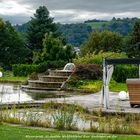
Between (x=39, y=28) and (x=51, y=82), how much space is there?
33548 millimetres

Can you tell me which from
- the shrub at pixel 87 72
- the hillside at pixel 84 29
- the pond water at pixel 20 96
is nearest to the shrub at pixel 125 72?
the shrub at pixel 87 72

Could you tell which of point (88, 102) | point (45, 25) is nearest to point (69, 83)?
point (88, 102)

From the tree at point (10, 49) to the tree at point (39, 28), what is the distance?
1.67 meters

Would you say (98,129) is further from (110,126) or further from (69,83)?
(69,83)

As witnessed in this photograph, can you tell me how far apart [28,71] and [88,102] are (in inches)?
856

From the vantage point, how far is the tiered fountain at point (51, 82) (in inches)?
1099

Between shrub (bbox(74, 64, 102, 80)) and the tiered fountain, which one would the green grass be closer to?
the tiered fountain

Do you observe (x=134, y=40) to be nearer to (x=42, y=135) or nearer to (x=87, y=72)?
(x=87, y=72)

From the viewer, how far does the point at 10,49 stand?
59.0 metres

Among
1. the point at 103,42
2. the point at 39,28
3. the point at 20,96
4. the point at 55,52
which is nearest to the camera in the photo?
the point at 20,96

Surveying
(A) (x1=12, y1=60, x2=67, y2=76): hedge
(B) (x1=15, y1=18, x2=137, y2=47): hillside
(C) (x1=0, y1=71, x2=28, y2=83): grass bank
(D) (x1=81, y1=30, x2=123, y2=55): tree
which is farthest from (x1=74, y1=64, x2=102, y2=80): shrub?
(B) (x1=15, y1=18, x2=137, y2=47): hillside

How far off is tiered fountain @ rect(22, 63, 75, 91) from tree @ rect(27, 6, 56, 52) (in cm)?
3009

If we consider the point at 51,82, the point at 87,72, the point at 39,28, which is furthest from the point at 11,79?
the point at 39,28

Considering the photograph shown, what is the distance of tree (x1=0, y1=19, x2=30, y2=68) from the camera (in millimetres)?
58094
